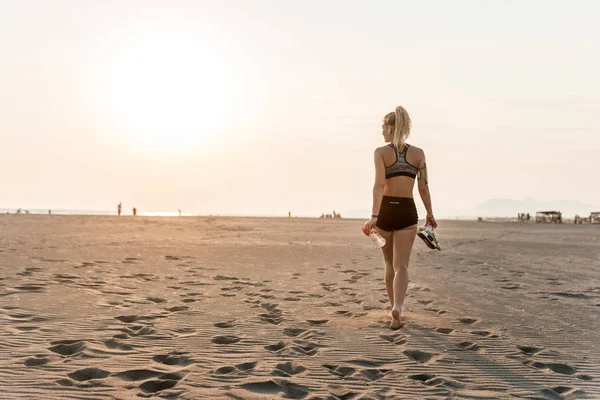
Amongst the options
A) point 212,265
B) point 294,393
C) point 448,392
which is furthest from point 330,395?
point 212,265

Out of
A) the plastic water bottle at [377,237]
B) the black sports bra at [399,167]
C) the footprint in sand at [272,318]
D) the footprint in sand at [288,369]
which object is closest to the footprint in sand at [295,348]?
the footprint in sand at [288,369]

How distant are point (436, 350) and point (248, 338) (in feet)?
6.97

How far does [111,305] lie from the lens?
269 inches

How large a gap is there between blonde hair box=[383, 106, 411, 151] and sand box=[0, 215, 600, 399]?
2455 mm

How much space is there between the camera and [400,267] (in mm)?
6121

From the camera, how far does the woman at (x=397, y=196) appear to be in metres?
6.07

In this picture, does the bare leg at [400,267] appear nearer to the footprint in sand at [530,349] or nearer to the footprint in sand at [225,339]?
the footprint in sand at [530,349]

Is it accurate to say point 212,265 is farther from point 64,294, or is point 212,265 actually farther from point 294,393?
point 294,393

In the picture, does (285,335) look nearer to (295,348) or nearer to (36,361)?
(295,348)

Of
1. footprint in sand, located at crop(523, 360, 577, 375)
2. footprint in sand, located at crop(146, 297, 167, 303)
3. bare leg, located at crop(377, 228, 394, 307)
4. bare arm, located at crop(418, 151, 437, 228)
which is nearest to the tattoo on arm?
bare arm, located at crop(418, 151, 437, 228)

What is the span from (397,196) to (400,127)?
91 centimetres

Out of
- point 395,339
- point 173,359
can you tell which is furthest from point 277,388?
point 395,339

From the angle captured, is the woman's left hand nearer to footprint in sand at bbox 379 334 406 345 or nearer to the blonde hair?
the blonde hair

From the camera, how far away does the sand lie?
13.0 ft
